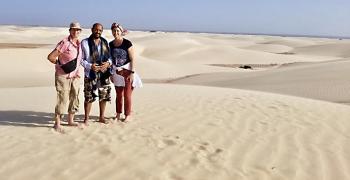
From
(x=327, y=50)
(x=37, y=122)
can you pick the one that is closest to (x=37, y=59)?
(x=37, y=122)

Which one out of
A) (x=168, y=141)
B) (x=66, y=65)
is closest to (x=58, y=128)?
(x=66, y=65)

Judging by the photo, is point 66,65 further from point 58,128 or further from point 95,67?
point 58,128

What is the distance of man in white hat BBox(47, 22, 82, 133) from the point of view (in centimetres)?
580

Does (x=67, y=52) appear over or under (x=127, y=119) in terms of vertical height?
over

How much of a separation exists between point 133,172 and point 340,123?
4.03m

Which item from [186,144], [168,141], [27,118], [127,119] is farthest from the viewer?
[27,118]

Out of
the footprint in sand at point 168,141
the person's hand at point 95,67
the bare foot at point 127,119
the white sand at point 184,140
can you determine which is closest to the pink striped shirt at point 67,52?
the person's hand at point 95,67

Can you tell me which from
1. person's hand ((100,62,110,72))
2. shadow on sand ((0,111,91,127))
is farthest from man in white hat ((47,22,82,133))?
shadow on sand ((0,111,91,127))

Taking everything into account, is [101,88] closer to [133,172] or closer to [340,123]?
[133,172]

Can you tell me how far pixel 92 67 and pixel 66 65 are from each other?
1.14 feet

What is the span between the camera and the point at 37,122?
21.5 feet

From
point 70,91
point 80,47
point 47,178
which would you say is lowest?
point 47,178

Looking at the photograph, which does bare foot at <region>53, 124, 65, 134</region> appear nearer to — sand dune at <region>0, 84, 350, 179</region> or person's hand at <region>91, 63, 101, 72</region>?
sand dune at <region>0, 84, 350, 179</region>

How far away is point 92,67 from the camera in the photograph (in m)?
6.00
